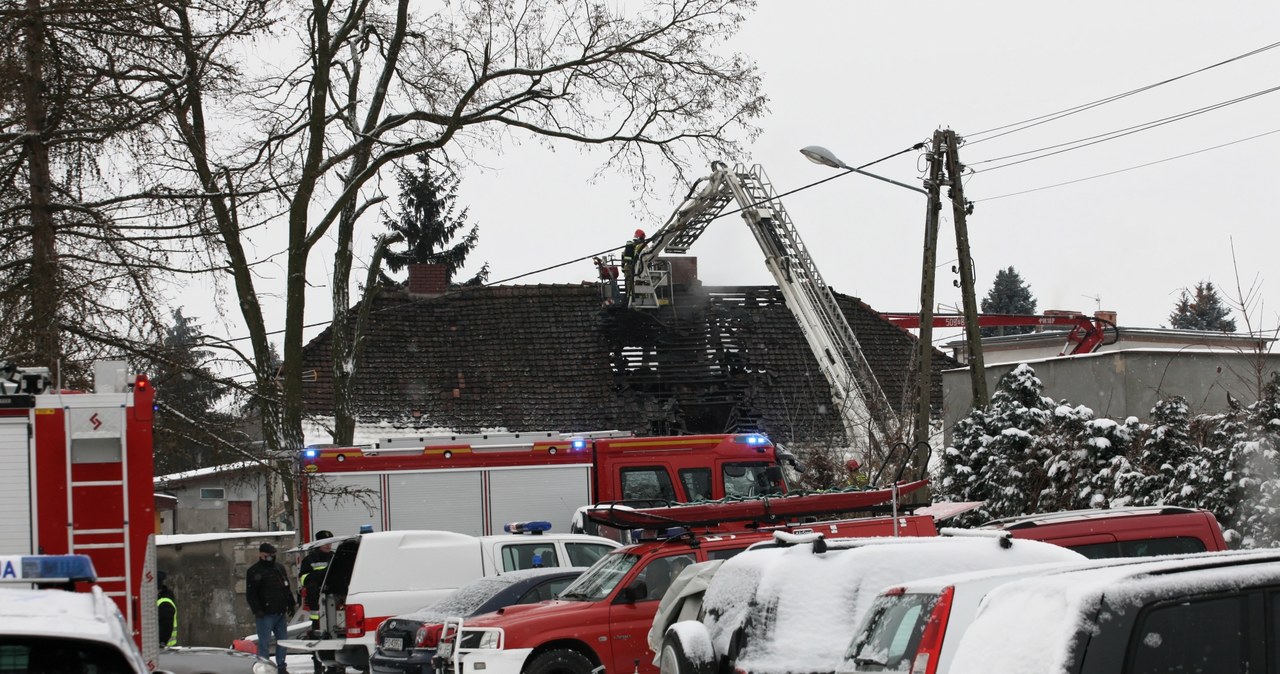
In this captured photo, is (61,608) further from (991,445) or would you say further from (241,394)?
(991,445)

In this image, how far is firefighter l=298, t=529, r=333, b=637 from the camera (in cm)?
1664

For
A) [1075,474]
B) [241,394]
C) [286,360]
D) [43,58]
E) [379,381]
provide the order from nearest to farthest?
1. [43,58]
2. [241,394]
3. [1075,474]
4. [286,360]
5. [379,381]

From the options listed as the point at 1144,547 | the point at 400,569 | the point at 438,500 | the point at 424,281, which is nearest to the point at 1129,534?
the point at 1144,547

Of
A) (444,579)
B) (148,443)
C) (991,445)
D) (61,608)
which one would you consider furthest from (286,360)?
(61,608)

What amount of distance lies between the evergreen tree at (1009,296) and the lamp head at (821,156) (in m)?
75.0

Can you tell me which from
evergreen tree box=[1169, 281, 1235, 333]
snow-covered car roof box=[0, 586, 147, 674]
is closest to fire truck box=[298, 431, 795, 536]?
snow-covered car roof box=[0, 586, 147, 674]

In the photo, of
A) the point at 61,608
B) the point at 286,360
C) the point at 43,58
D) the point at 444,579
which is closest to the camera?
the point at 61,608

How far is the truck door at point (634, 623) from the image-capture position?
12102mm

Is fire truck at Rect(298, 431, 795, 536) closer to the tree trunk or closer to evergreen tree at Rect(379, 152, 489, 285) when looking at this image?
the tree trunk

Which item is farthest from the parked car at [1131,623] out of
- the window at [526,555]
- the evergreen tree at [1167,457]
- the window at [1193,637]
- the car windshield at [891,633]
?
the evergreen tree at [1167,457]

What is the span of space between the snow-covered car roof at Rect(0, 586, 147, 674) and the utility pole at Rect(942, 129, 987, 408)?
16.9 m

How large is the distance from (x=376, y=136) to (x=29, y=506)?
1360cm

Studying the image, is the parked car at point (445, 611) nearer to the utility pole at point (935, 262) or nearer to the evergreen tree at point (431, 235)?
the utility pole at point (935, 262)

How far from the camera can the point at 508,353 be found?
115 feet
